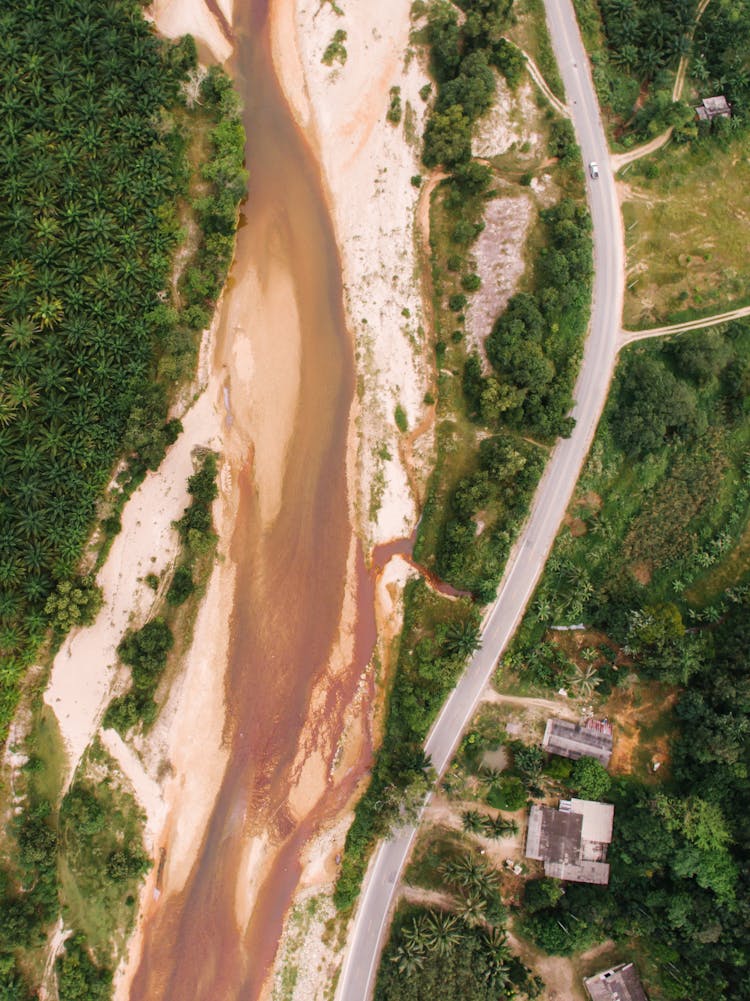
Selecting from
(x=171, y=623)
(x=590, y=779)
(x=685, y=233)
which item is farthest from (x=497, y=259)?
(x=590, y=779)

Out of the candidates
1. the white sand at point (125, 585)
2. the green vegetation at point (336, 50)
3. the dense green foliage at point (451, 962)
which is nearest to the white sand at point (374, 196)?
the green vegetation at point (336, 50)

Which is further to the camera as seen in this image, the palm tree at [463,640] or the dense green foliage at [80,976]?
the palm tree at [463,640]

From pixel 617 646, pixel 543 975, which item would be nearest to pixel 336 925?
pixel 543 975

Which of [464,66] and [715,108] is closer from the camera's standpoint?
[464,66]

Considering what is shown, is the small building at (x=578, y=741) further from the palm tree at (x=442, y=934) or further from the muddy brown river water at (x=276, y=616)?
the muddy brown river water at (x=276, y=616)

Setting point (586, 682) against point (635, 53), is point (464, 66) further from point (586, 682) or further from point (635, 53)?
point (586, 682)

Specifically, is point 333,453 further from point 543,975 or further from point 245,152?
point 543,975
